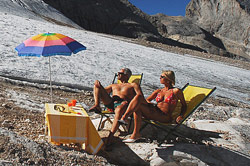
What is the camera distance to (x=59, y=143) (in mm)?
3648

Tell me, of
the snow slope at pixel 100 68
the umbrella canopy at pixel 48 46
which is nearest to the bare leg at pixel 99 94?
the umbrella canopy at pixel 48 46

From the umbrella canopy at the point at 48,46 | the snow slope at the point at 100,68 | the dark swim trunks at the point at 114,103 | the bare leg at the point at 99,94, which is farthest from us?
the snow slope at the point at 100,68

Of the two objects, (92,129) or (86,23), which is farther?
(86,23)

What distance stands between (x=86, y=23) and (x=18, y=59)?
3811 cm

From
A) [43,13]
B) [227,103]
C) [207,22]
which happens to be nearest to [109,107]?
[227,103]

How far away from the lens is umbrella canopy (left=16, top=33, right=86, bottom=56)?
4.25 m

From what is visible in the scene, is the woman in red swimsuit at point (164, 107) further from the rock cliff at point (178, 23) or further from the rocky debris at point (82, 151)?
the rock cliff at point (178, 23)

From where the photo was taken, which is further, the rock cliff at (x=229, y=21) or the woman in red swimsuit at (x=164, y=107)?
the rock cliff at (x=229, y=21)

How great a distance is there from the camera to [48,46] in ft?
14.0

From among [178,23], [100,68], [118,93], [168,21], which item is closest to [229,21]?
[178,23]

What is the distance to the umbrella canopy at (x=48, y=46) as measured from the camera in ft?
13.9

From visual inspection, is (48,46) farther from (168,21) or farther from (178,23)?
(168,21)

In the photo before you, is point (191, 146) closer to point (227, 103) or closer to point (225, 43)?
point (227, 103)

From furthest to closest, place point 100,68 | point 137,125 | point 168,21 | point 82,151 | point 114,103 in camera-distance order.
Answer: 1. point 168,21
2. point 100,68
3. point 114,103
4. point 137,125
5. point 82,151
